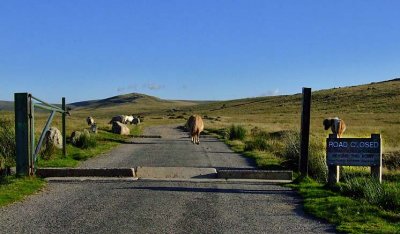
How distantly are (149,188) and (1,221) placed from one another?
3755 mm

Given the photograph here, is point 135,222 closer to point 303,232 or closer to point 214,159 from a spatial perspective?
point 303,232

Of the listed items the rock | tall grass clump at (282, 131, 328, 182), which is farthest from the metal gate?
the rock

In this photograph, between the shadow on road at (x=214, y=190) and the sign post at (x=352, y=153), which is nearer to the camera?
the shadow on road at (x=214, y=190)

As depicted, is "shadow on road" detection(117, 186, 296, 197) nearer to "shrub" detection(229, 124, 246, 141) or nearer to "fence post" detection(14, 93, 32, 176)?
"fence post" detection(14, 93, 32, 176)

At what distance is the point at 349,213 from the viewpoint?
8.60 m

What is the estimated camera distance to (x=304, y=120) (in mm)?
13070

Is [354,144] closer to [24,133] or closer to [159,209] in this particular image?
[159,209]

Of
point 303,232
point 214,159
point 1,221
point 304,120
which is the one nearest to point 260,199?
point 303,232

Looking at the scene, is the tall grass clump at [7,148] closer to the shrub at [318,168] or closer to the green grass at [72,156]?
the green grass at [72,156]

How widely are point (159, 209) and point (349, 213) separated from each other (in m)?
3.04

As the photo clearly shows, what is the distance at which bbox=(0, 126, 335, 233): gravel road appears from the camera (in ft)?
25.0

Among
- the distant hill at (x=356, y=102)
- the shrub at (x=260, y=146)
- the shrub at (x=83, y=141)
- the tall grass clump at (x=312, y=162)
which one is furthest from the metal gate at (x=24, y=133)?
the distant hill at (x=356, y=102)

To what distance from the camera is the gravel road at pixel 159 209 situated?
762 cm

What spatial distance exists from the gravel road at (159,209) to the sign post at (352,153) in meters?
1.32
